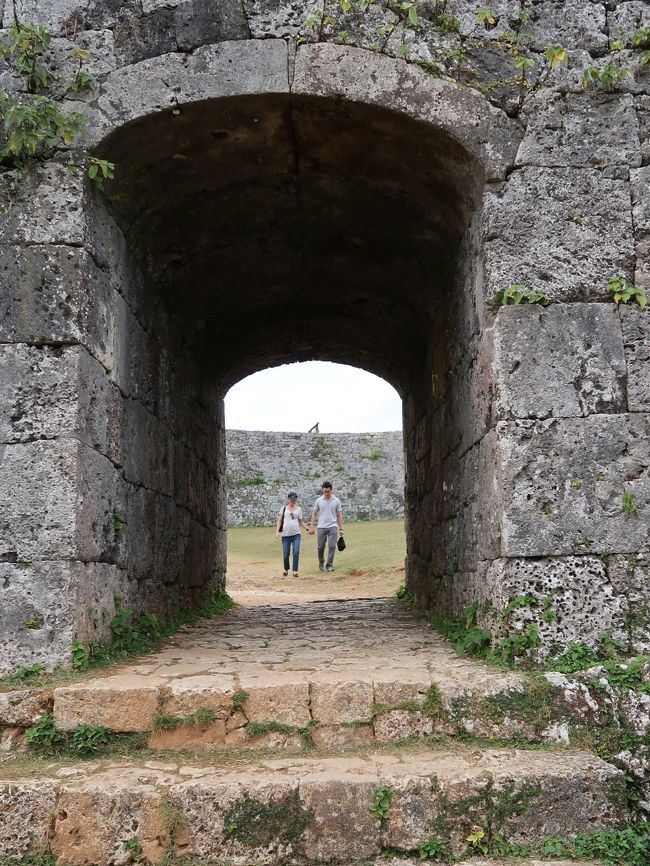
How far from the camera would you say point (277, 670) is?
362 cm

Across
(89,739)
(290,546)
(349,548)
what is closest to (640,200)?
(89,739)

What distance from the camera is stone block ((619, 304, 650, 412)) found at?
11.9ft

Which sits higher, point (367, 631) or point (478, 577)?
point (478, 577)

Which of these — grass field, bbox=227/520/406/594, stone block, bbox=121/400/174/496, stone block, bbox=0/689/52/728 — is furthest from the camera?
grass field, bbox=227/520/406/594

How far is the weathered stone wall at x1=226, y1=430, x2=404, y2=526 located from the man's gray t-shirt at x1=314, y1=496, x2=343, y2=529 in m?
11.2

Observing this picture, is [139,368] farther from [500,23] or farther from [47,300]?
[500,23]

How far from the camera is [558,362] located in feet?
12.0

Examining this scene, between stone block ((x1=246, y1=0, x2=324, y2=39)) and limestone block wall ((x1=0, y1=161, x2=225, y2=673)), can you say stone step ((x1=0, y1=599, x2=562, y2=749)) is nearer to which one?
limestone block wall ((x1=0, y1=161, x2=225, y2=673))

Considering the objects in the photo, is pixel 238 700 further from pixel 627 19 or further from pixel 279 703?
pixel 627 19

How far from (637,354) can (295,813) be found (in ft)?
8.61

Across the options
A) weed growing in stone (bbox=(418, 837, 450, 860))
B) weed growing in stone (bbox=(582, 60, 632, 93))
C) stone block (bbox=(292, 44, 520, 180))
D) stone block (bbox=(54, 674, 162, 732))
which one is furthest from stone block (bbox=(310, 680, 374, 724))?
weed growing in stone (bbox=(582, 60, 632, 93))

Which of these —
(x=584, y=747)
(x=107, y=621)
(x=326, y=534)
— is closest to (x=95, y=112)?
(x=107, y=621)

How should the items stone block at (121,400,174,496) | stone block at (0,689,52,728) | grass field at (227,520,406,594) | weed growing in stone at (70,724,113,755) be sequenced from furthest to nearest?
grass field at (227,520,406,594) < stone block at (121,400,174,496) < stone block at (0,689,52,728) < weed growing in stone at (70,724,113,755)

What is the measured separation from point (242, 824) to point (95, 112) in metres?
3.40
